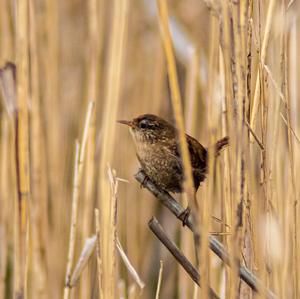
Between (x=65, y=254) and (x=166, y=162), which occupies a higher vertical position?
(x=166, y=162)

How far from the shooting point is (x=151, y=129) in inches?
62.1

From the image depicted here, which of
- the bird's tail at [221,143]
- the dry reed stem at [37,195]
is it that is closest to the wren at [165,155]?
the bird's tail at [221,143]

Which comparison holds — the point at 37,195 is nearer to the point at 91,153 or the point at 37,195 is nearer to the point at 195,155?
the point at 91,153

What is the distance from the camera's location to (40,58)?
2244 millimetres

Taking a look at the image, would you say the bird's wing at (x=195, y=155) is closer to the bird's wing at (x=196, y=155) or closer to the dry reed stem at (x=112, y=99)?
the bird's wing at (x=196, y=155)

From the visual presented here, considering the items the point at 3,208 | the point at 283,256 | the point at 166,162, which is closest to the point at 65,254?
the point at 3,208

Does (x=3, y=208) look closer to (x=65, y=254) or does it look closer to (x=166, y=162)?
(x=65, y=254)

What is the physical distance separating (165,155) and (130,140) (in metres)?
0.76

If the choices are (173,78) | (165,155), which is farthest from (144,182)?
(173,78)

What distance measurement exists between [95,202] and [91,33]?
0.66m

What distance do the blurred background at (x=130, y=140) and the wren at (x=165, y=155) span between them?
0.16ft

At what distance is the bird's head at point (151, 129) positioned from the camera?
1.54 m

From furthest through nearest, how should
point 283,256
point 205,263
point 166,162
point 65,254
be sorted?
point 65,254 < point 166,162 < point 283,256 < point 205,263

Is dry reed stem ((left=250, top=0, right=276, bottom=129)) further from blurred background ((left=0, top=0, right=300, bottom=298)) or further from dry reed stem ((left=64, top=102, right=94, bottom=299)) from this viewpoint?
dry reed stem ((left=64, top=102, right=94, bottom=299))
